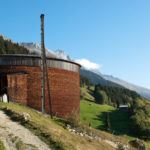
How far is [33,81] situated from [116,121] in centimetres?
6319

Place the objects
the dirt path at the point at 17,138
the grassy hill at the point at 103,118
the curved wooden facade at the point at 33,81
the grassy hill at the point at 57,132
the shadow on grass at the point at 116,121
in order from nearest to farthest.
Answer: the dirt path at the point at 17,138 < the grassy hill at the point at 57,132 < the curved wooden facade at the point at 33,81 < the shadow on grass at the point at 116,121 < the grassy hill at the point at 103,118

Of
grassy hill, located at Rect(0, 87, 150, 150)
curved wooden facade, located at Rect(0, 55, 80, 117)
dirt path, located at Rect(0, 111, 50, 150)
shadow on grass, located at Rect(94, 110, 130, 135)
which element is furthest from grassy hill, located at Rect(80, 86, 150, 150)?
dirt path, located at Rect(0, 111, 50, 150)

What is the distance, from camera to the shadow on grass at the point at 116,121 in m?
97.9

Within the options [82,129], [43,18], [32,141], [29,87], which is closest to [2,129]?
[32,141]

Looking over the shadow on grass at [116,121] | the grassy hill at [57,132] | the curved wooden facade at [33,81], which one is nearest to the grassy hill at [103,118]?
the shadow on grass at [116,121]

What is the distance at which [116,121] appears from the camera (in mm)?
113062

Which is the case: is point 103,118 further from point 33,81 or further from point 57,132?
point 57,132

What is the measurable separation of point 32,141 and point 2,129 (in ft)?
10.6

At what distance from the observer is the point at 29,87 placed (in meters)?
53.7

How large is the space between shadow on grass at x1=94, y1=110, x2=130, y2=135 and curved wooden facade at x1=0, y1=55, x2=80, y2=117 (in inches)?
1567

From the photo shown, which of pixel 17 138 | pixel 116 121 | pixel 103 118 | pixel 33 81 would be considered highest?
pixel 33 81

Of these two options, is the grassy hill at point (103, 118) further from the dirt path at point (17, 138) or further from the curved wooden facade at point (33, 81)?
the dirt path at point (17, 138)

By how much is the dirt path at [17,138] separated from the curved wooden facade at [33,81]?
20.2 meters

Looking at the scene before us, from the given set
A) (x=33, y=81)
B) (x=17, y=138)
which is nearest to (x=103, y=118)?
(x=33, y=81)
